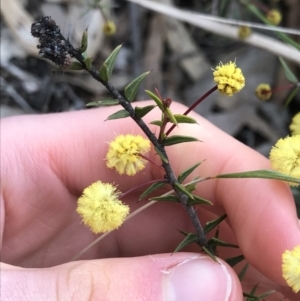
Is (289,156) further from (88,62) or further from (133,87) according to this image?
(88,62)

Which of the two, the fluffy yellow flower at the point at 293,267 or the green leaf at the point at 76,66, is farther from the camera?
the fluffy yellow flower at the point at 293,267

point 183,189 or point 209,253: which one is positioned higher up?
point 183,189

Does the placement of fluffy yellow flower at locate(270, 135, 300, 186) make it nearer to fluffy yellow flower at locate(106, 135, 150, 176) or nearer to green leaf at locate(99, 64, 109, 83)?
fluffy yellow flower at locate(106, 135, 150, 176)

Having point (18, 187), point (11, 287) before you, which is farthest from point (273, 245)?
point (18, 187)

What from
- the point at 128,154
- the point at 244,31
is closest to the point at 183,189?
the point at 128,154

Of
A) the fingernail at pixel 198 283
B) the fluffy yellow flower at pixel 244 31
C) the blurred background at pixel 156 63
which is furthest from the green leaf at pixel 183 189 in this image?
the blurred background at pixel 156 63

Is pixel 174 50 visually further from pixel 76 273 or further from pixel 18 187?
pixel 76 273

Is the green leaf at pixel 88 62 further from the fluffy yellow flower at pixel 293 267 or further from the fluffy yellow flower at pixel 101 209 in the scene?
the fluffy yellow flower at pixel 293 267
